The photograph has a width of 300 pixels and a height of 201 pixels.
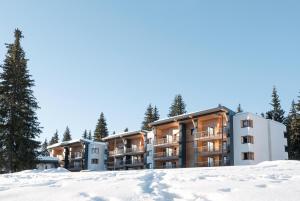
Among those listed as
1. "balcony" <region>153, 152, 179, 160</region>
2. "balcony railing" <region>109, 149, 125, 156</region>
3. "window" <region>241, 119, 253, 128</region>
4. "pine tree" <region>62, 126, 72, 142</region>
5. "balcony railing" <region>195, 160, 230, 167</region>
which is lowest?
"balcony railing" <region>195, 160, 230, 167</region>

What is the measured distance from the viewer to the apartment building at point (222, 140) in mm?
49406

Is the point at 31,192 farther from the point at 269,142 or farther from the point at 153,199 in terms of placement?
the point at 269,142

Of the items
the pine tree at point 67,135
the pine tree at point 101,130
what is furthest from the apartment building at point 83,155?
the pine tree at point 67,135

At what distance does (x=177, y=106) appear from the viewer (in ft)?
301

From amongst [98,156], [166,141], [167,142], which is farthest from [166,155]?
[98,156]

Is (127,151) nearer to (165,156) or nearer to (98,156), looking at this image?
(98,156)

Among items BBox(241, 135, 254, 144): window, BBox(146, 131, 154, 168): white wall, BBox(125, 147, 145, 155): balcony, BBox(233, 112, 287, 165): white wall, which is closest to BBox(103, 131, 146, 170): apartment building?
BBox(125, 147, 145, 155): balcony

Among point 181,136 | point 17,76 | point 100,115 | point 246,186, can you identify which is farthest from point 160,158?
point 246,186

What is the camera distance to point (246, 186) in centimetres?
930

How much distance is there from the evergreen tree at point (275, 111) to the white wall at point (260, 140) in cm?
2280

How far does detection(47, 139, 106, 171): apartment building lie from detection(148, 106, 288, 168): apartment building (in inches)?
845

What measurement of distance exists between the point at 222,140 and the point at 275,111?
101ft

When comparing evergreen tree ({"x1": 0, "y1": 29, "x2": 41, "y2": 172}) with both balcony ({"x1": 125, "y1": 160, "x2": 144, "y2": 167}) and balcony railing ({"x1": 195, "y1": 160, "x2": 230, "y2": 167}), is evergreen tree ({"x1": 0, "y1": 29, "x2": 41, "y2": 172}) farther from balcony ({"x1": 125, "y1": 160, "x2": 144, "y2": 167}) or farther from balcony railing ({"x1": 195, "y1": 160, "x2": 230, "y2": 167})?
balcony ({"x1": 125, "y1": 160, "x2": 144, "y2": 167})

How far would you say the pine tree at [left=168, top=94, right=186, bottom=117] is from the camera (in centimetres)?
9094
